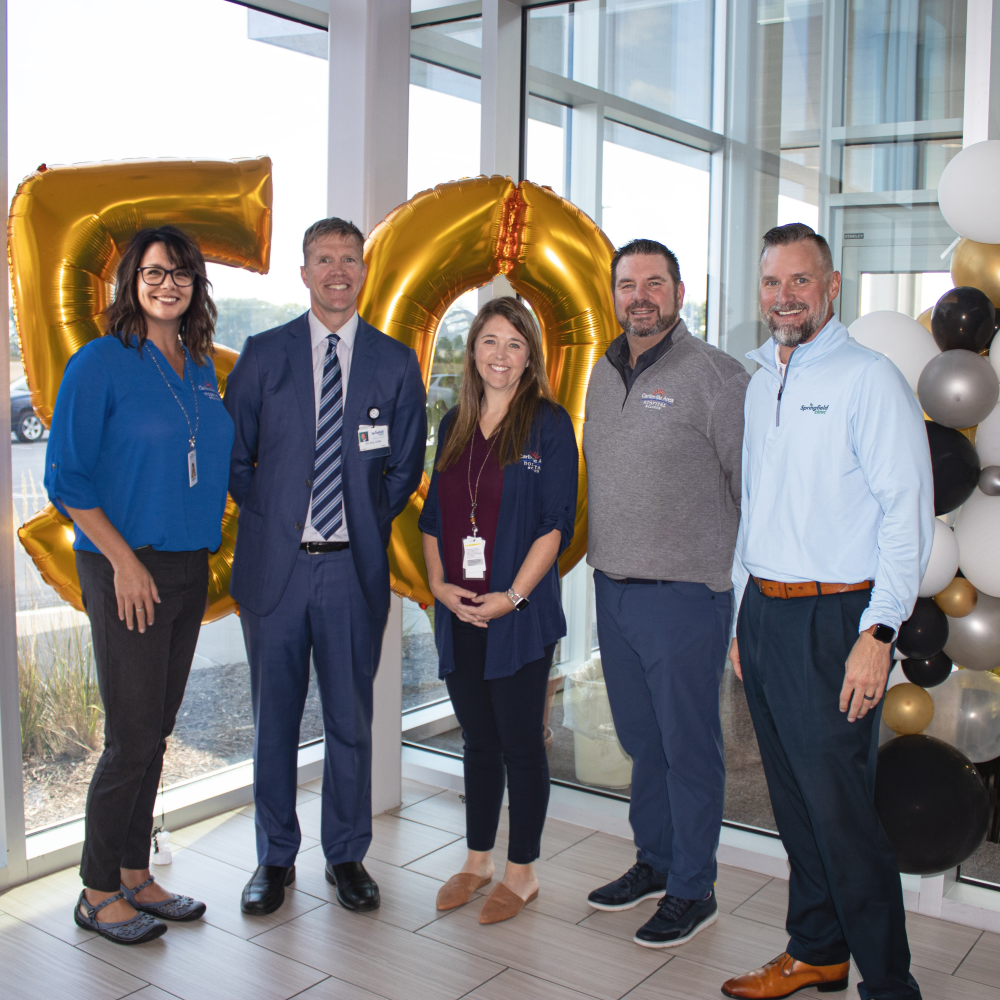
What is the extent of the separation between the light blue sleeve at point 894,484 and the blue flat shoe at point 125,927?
5.92ft

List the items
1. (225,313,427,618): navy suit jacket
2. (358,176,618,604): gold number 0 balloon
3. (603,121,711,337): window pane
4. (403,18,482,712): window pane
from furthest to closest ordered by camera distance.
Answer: (403,18,482,712): window pane → (603,121,711,337): window pane → (358,176,618,604): gold number 0 balloon → (225,313,427,618): navy suit jacket

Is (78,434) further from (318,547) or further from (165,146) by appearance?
(165,146)

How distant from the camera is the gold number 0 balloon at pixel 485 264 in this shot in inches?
105

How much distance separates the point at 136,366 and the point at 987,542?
1.99 metres

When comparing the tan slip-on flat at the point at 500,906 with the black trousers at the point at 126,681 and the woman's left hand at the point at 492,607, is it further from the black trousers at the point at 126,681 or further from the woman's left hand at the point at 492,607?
the black trousers at the point at 126,681

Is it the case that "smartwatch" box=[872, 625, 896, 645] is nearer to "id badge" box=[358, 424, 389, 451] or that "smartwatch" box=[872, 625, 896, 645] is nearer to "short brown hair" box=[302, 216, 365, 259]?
"id badge" box=[358, 424, 389, 451]

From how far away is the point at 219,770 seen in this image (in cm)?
331

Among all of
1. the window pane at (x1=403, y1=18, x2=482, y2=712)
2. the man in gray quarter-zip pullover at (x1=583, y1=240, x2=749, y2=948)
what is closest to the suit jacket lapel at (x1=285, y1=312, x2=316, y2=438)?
the man in gray quarter-zip pullover at (x1=583, y1=240, x2=749, y2=948)

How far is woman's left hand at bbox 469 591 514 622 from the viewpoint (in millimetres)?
2330

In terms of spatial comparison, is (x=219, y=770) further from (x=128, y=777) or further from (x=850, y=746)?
(x=850, y=746)

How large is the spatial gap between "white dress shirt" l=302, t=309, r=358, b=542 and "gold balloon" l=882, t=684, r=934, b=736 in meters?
1.43

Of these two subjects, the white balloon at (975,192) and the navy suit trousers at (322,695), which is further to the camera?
the navy suit trousers at (322,695)

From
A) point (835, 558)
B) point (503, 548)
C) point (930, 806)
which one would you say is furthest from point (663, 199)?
point (930, 806)

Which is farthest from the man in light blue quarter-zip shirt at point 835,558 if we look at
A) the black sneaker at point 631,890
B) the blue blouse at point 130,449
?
the blue blouse at point 130,449
